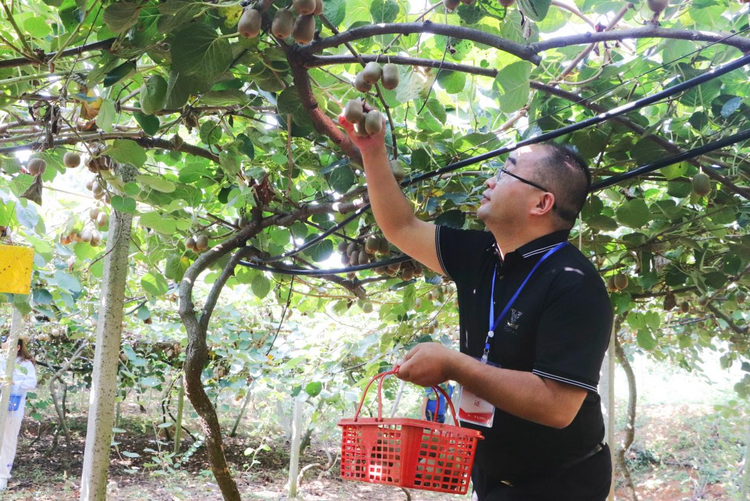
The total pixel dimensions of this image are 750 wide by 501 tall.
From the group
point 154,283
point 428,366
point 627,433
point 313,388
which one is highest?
point 154,283

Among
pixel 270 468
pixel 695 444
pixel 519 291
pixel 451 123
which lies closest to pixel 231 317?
pixel 270 468

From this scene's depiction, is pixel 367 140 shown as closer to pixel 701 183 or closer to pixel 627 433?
pixel 701 183

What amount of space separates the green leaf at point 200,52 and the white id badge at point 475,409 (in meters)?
0.83

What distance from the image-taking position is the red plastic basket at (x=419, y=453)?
1.18 metres

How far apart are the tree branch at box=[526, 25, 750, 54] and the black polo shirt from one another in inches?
17.7

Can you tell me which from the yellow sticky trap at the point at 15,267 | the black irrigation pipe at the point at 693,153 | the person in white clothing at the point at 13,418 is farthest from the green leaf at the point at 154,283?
the person in white clothing at the point at 13,418

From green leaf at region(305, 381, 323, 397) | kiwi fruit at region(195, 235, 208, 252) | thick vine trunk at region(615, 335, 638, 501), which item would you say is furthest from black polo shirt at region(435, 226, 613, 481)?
thick vine trunk at region(615, 335, 638, 501)

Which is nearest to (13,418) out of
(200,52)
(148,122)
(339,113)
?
(148,122)

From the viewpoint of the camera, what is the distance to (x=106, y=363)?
218cm

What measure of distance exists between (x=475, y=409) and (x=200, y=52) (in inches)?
36.2

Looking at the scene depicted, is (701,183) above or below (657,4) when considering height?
→ below

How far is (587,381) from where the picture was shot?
120 cm

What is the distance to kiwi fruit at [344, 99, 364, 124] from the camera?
1.39 meters

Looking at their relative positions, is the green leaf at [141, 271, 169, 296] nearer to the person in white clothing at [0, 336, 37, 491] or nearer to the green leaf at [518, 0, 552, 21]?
the green leaf at [518, 0, 552, 21]
